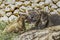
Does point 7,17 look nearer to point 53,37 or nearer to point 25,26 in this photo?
point 25,26

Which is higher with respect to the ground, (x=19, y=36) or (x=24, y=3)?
(x=24, y=3)

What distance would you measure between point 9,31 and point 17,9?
1.62ft

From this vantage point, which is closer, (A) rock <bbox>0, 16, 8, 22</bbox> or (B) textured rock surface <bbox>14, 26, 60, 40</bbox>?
(B) textured rock surface <bbox>14, 26, 60, 40</bbox>

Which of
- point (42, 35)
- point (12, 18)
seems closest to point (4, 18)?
point (12, 18)

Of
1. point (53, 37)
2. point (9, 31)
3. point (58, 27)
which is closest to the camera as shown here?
point (53, 37)

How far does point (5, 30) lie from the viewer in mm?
2375

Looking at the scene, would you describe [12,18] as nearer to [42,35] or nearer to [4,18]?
[4,18]

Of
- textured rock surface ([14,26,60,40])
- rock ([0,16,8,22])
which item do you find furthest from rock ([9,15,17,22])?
textured rock surface ([14,26,60,40])

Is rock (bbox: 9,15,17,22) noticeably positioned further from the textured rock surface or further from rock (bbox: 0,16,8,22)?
the textured rock surface

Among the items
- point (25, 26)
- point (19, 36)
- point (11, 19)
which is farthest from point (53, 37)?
point (11, 19)

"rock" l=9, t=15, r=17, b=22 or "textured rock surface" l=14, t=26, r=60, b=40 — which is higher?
"rock" l=9, t=15, r=17, b=22

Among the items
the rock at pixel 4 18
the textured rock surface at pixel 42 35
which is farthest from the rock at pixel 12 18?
the textured rock surface at pixel 42 35

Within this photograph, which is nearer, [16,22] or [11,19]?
[16,22]

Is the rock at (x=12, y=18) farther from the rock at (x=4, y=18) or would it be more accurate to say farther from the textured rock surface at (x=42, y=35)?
the textured rock surface at (x=42, y=35)
